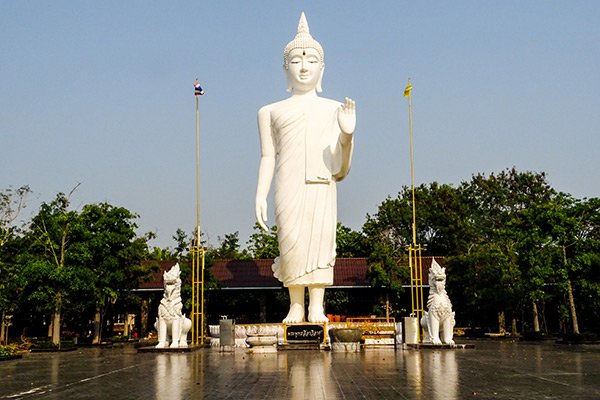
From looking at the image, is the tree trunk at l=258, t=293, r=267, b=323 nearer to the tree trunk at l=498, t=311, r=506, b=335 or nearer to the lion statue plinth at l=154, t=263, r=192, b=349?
the tree trunk at l=498, t=311, r=506, b=335

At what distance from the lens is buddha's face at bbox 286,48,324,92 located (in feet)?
67.3

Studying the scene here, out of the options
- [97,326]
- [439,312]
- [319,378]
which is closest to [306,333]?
[439,312]

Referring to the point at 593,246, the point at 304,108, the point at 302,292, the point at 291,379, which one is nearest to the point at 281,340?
the point at 302,292

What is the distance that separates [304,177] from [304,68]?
3211 millimetres

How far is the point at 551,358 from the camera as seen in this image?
49.7 ft

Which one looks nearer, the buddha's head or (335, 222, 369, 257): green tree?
the buddha's head

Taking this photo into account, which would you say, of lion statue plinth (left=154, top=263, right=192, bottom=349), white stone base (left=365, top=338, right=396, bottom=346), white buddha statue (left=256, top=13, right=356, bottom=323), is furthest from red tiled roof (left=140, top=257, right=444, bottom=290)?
lion statue plinth (left=154, top=263, right=192, bottom=349)

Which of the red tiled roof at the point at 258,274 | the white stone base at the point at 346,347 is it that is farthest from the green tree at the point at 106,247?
the white stone base at the point at 346,347

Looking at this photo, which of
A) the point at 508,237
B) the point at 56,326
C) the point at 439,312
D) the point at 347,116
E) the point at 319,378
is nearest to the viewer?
the point at 319,378

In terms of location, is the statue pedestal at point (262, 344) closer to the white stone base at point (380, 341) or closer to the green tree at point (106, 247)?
the white stone base at point (380, 341)

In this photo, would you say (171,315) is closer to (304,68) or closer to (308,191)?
(308,191)

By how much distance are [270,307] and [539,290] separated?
15687 mm

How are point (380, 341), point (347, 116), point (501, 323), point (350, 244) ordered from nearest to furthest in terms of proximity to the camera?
1. point (347, 116)
2. point (380, 341)
3. point (501, 323)
4. point (350, 244)

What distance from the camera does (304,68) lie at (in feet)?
67.2
